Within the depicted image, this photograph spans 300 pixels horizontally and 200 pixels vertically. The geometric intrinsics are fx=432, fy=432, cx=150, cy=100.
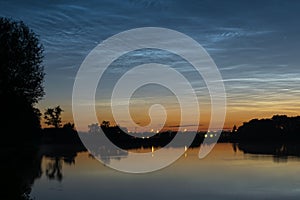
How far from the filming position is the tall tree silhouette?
3195 centimetres

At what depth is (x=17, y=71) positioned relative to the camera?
3291cm

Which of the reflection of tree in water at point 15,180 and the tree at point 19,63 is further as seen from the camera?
the tree at point 19,63

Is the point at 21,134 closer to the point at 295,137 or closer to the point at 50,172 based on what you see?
the point at 50,172

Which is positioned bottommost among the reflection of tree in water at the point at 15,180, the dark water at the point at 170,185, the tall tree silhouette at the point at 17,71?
the dark water at the point at 170,185

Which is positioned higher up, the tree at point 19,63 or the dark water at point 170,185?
the tree at point 19,63

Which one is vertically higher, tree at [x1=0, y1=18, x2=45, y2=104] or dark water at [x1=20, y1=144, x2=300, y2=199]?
tree at [x1=0, y1=18, x2=45, y2=104]

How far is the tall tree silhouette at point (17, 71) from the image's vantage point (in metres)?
32.0

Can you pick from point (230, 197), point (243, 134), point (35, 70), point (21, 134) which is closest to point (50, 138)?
point (243, 134)

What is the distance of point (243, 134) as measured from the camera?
176 m

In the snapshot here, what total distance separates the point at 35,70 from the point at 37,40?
2484 millimetres

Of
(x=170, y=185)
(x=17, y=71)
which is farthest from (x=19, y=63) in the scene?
(x=170, y=185)

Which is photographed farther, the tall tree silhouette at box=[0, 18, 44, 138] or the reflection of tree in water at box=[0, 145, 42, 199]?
the tall tree silhouette at box=[0, 18, 44, 138]

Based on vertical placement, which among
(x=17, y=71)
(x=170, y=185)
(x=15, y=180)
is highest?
(x=17, y=71)

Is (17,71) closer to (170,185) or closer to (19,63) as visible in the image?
(19,63)
